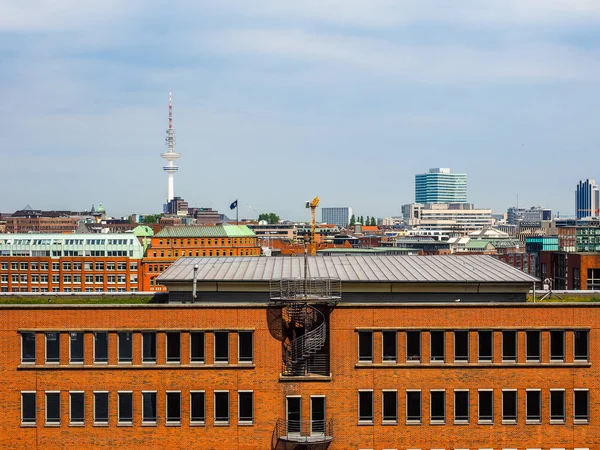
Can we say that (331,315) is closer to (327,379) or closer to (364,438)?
(327,379)

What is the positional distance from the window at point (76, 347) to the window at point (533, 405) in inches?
937

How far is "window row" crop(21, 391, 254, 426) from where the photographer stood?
47.6 meters

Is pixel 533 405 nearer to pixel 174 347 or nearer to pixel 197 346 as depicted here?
pixel 197 346

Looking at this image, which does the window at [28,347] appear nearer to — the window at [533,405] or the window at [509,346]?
the window at [509,346]

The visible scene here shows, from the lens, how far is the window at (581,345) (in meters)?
48.0

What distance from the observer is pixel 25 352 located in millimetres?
48188

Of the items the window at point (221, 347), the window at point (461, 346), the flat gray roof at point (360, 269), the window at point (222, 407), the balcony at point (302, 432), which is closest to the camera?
the balcony at point (302, 432)

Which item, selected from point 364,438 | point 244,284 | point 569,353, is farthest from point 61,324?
point 569,353

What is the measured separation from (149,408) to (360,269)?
15.1 m

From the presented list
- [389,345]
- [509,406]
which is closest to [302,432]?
[389,345]

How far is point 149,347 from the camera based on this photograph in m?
47.9

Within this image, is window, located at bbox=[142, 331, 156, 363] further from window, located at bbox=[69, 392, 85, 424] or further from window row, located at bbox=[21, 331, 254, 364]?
window, located at bbox=[69, 392, 85, 424]

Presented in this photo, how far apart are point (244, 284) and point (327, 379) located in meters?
7.54

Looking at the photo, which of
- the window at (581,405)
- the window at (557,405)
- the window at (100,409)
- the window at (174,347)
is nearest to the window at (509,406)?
the window at (557,405)
